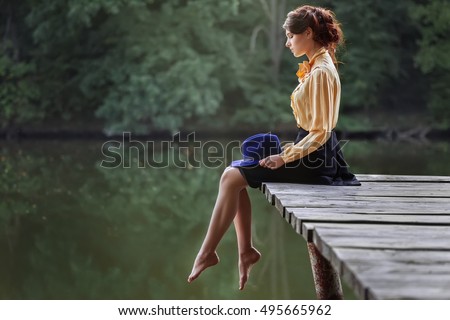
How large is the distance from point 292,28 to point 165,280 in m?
3.10

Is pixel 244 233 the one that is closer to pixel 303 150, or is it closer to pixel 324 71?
pixel 303 150

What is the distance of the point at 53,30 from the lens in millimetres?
16500

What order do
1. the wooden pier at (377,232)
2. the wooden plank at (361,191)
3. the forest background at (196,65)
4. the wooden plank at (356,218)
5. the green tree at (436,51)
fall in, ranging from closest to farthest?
the wooden pier at (377,232) < the wooden plank at (356,218) < the wooden plank at (361,191) < the forest background at (196,65) < the green tree at (436,51)

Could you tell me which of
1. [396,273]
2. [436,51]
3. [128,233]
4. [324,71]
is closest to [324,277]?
[324,71]

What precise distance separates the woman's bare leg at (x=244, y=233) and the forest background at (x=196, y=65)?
11.7m

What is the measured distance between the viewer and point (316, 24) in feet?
12.5

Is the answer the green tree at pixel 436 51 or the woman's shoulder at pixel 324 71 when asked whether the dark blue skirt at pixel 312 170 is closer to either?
the woman's shoulder at pixel 324 71

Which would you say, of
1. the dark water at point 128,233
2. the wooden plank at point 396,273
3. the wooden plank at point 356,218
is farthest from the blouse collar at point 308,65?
the dark water at point 128,233

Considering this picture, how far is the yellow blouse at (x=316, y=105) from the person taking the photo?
12.1 ft

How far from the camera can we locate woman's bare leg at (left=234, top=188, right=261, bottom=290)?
12.5ft

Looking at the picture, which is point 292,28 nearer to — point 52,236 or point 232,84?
point 52,236

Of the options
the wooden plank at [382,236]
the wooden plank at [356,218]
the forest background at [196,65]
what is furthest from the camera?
the forest background at [196,65]

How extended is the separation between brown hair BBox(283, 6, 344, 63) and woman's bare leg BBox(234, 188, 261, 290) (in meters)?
0.71

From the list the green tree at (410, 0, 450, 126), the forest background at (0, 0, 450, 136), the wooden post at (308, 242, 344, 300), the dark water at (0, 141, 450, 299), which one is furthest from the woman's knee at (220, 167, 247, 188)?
the green tree at (410, 0, 450, 126)
